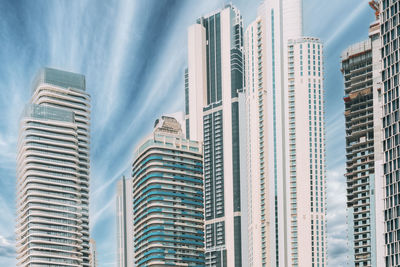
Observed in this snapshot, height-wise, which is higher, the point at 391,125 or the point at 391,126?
the point at 391,125

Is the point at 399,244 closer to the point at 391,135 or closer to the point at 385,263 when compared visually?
the point at 385,263

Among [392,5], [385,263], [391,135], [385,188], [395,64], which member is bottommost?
[385,263]

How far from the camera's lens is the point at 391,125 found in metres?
150

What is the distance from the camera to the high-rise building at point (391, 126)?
477 ft

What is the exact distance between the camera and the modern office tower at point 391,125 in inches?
5723

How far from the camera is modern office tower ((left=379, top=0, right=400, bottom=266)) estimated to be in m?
145

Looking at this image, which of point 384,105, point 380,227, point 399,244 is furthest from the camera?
point 380,227

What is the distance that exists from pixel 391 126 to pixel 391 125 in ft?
0.71

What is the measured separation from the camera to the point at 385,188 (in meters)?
150

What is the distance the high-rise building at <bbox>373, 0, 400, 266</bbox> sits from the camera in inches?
5723

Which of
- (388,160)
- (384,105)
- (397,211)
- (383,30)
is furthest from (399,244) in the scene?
(383,30)

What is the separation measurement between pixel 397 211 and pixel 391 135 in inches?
545

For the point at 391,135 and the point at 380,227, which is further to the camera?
the point at 380,227

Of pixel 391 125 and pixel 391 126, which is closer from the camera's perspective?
pixel 391 125
